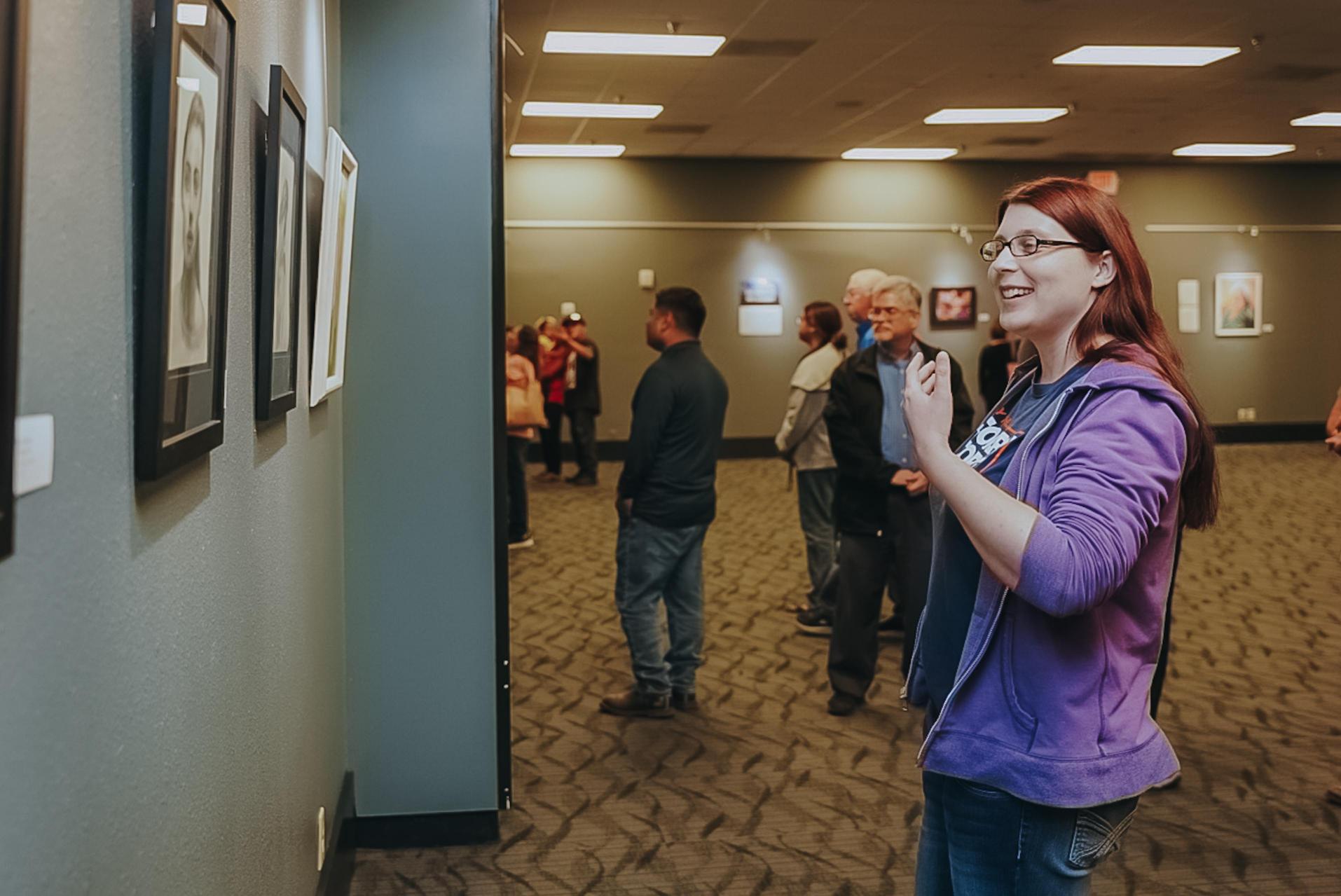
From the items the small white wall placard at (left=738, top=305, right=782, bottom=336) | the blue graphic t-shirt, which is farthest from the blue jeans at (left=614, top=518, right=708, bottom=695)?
the small white wall placard at (left=738, top=305, right=782, bottom=336)

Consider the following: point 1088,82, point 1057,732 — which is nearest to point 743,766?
point 1057,732

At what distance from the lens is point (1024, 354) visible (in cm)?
288

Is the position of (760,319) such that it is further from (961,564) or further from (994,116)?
(961,564)

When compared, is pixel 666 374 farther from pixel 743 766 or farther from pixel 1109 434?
pixel 1109 434

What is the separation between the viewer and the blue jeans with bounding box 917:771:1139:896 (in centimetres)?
A: 204

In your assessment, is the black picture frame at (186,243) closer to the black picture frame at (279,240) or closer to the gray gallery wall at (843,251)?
the black picture frame at (279,240)

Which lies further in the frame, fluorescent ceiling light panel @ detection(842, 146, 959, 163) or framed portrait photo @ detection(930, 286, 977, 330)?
framed portrait photo @ detection(930, 286, 977, 330)

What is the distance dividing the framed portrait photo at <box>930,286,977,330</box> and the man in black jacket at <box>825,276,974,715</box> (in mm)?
11859

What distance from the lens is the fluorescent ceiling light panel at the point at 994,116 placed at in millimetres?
13031

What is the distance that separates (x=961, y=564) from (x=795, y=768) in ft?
10.2

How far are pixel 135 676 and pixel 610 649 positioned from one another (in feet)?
18.2

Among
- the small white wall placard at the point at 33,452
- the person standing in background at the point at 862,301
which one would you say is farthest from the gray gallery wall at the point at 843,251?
the small white wall placard at the point at 33,452

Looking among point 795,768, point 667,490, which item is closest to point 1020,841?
point 795,768

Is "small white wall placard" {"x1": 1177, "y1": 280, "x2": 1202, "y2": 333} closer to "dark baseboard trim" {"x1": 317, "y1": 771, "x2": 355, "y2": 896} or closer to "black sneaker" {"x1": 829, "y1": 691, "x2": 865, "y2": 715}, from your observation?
"black sneaker" {"x1": 829, "y1": 691, "x2": 865, "y2": 715}
